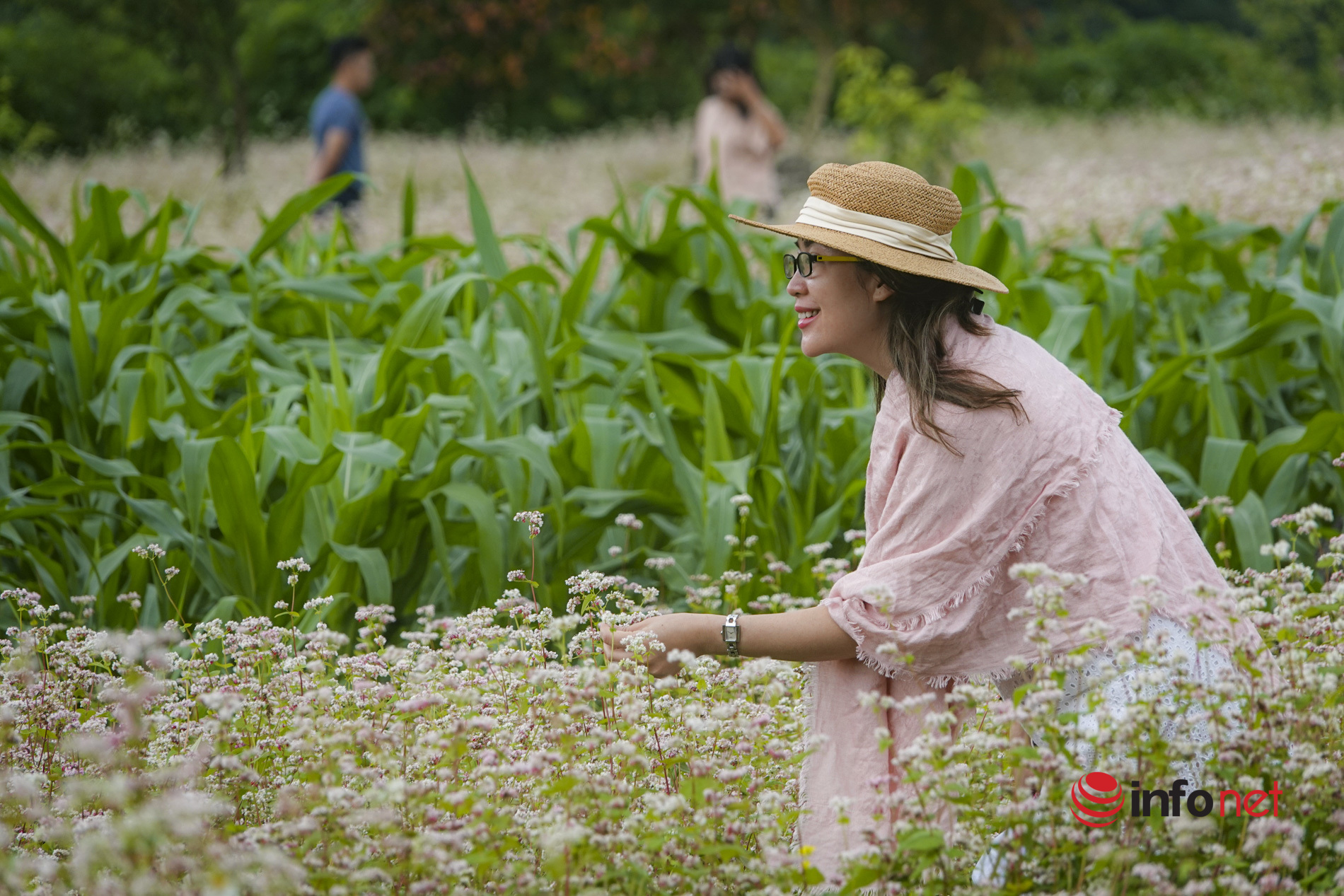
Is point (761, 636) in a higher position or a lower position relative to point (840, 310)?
lower

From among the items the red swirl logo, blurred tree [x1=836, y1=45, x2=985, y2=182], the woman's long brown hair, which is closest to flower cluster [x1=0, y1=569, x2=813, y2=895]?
the red swirl logo

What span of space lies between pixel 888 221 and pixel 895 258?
0.08 metres

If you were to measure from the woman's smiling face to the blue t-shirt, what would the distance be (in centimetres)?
554

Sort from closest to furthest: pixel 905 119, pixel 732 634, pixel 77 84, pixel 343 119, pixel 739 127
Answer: pixel 732 634
pixel 343 119
pixel 739 127
pixel 905 119
pixel 77 84

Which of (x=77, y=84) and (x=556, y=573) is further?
(x=77, y=84)

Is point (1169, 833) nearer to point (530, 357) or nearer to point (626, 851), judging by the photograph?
point (626, 851)

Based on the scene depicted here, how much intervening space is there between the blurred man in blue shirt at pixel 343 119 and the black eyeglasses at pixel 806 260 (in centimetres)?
543

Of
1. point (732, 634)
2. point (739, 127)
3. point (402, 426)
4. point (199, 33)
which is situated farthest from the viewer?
point (199, 33)

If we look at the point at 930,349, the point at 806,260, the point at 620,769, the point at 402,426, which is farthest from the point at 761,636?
the point at 402,426

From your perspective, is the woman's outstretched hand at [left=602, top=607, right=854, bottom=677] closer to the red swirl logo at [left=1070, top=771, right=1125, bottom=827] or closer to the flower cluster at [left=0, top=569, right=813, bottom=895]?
the flower cluster at [left=0, top=569, right=813, bottom=895]

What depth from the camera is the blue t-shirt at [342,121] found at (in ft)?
23.7

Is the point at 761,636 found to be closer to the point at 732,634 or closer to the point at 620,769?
the point at 732,634

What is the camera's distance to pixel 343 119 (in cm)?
723

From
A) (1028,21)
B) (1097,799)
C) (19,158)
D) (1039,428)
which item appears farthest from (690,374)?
(1028,21)
